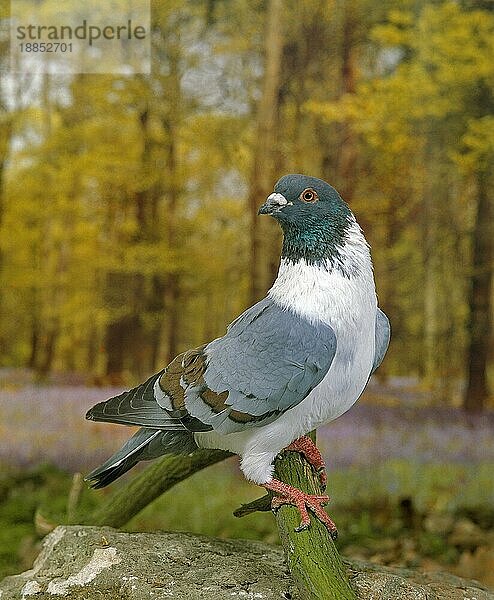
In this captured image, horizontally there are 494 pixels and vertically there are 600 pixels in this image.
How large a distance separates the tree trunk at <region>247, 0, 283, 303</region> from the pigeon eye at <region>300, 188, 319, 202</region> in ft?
6.24

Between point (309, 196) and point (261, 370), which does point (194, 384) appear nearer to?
point (261, 370)

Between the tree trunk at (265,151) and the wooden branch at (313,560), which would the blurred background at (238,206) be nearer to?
the tree trunk at (265,151)

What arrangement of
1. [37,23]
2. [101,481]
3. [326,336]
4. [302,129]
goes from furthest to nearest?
[302,129] < [37,23] < [101,481] < [326,336]

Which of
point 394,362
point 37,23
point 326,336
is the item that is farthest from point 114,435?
point 326,336

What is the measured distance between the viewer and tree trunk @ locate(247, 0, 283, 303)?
3.29 m

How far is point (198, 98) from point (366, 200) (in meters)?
0.91

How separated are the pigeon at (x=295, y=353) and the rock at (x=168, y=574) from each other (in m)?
0.23

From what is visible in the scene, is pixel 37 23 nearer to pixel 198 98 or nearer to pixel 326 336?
pixel 198 98

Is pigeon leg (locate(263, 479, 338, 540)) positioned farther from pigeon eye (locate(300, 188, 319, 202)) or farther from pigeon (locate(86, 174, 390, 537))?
pigeon eye (locate(300, 188, 319, 202))

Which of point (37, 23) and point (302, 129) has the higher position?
point (37, 23)

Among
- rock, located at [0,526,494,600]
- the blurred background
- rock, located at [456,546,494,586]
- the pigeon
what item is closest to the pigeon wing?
the pigeon

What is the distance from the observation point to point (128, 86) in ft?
10.7

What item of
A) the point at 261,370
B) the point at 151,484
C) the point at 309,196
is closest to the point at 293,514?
the point at 261,370

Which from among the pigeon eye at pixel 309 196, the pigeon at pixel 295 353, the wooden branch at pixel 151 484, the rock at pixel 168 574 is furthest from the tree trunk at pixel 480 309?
the pigeon eye at pixel 309 196
